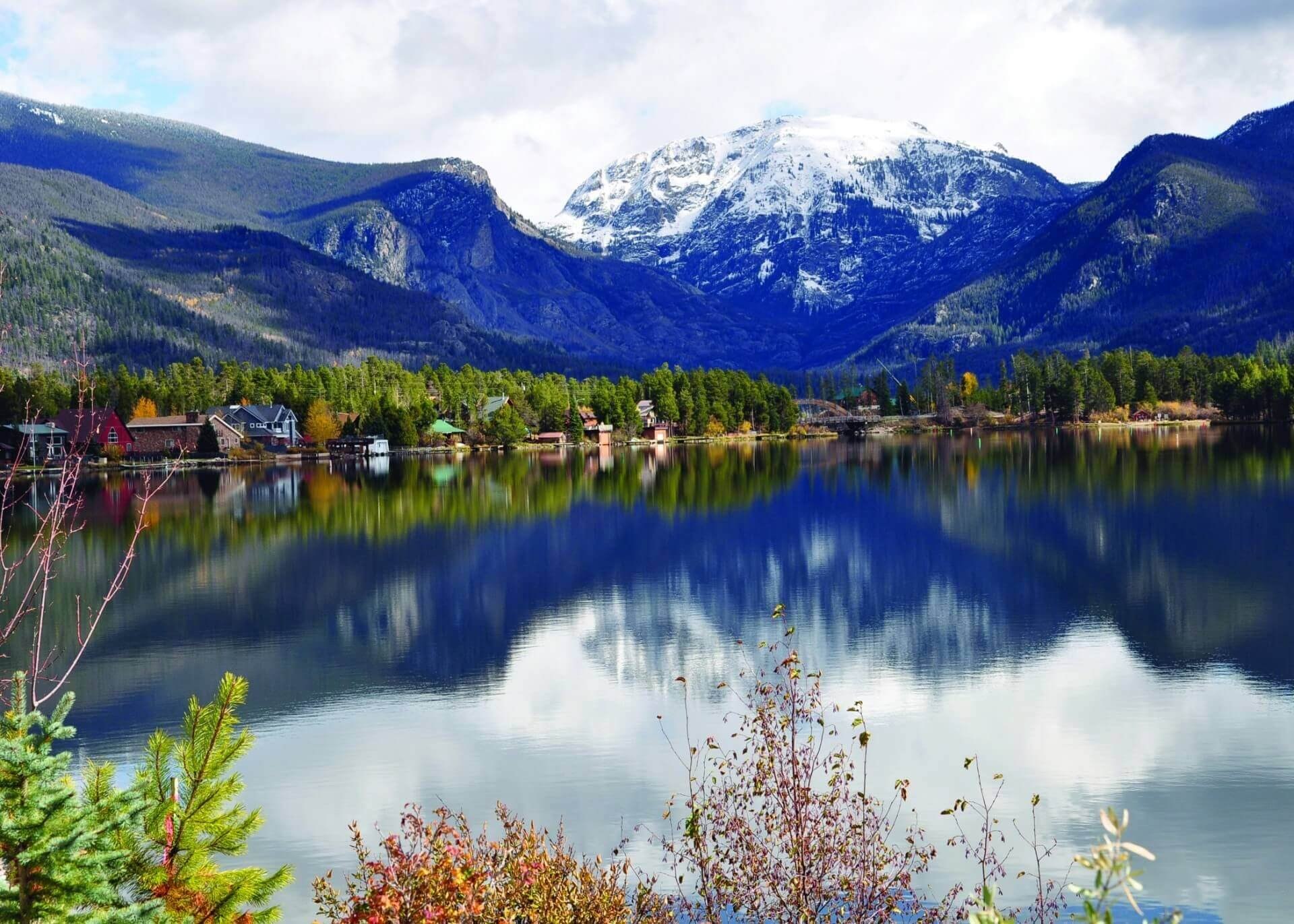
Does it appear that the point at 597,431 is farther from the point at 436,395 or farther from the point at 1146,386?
the point at 1146,386

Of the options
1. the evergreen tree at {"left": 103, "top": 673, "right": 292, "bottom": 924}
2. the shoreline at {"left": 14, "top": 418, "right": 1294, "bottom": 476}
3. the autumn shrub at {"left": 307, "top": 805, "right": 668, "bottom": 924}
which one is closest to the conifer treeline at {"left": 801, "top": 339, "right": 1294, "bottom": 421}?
the shoreline at {"left": 14, "top": 418, "right": 1294, "bottom": 476}

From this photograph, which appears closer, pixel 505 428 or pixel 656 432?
pixel 505 428

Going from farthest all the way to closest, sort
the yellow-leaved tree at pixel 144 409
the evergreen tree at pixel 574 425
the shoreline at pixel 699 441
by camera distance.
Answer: the evergreen tree at pixel 574 425 → the yellow-leaved tree at pixel 144 409 → the shoreline at pixel 699 441

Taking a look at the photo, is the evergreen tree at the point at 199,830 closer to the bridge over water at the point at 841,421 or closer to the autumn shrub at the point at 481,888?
the autumn shrub at the point at 481,888

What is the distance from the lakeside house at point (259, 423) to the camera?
451 feet

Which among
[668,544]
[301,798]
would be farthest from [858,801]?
[668,544]

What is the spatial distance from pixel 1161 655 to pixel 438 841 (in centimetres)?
2071

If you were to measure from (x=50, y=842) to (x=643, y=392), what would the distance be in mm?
163113

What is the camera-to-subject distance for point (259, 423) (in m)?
138

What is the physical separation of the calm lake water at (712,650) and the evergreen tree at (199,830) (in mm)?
7614

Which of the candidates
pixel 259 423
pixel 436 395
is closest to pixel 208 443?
pixel 259 423

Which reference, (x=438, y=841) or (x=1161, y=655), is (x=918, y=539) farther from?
(x=438, y=841)

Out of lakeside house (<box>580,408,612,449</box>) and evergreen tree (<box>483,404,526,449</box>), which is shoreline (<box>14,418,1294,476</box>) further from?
lakeside house (<box>580,408,612,449</box>)

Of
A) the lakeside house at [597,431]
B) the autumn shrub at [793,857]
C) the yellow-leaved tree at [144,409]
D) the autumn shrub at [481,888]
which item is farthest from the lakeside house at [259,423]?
the autumn shrub at [481,888]
